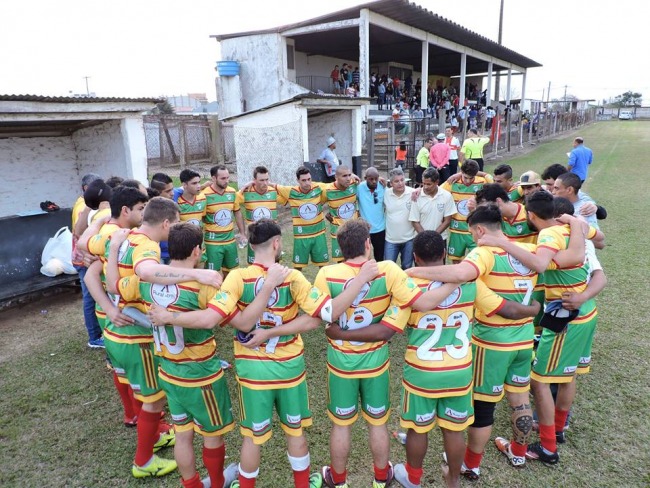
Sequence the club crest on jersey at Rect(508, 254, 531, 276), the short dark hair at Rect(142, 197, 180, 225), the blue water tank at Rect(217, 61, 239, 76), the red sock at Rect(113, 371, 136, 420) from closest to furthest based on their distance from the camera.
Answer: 1. the club crest on jersey at Rect(508, 254, 531, 276)
2. the short dark hair at Rect(142, 197, 180, 225)
3. the red sock at Rect(113, 371, 136, 420)
4. the blue water tank at Rect(217, 61, 239, 76)

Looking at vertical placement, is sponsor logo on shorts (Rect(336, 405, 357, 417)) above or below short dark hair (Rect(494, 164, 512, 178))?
below

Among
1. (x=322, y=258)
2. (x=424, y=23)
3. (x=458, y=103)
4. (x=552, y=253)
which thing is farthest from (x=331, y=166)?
(x=458, y=103)

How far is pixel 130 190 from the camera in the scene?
3.69 metres

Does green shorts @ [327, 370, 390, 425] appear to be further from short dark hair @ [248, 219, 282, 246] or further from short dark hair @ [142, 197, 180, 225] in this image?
short dark hair @ [142, 197, 180, 225]

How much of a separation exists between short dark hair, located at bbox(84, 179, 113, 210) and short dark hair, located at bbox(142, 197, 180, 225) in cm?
113

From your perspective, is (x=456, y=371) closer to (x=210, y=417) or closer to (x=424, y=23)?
(x=210, y=417)

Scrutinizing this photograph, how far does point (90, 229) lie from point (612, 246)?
375 inches

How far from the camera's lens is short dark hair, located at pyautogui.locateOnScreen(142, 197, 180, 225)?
10.9ft

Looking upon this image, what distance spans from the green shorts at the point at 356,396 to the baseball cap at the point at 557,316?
4.55ft

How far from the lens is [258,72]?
68.0ft

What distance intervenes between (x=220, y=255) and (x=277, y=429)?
2.96 meters

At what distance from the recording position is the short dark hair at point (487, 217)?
3240 mm

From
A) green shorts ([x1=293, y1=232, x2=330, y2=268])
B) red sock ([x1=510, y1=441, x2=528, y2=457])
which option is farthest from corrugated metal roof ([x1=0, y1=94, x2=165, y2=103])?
red sock ([x1=510, y1=441, x2=528, y2=457])

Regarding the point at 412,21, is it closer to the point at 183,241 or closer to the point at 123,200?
the point at 123,200
